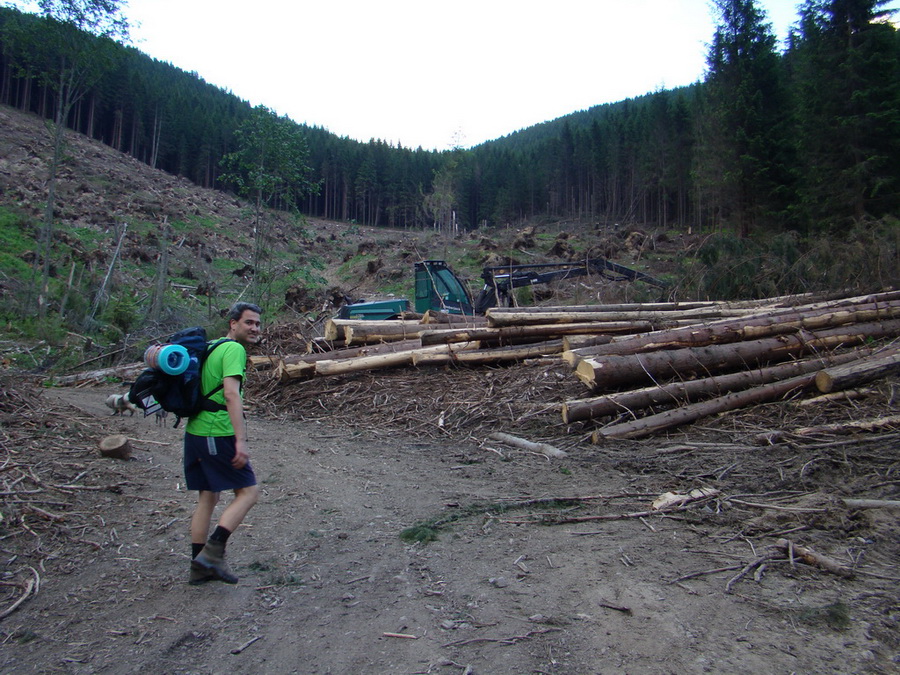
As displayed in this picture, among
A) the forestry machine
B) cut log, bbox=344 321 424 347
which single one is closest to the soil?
cut log, bbox=344 321 424 347

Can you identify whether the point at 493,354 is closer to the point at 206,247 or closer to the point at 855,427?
the point at 855,427

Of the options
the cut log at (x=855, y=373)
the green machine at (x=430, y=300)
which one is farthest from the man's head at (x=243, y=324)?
the green machine at (x=430, y=300)

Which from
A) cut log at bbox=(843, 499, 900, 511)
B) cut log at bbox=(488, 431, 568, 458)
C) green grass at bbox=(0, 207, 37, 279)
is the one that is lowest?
cut log at bbox=(488, 431, 568, 458)

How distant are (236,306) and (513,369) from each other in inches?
227

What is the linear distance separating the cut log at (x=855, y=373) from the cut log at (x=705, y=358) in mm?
883

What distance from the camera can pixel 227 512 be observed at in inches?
133

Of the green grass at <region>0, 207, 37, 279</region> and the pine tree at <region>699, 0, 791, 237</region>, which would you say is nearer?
the green grass at <region>0, 207, 37, 279</region>

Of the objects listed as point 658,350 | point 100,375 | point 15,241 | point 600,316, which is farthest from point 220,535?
point 15,241

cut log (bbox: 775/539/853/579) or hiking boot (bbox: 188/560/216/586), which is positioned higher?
cut log (bbox: 775/539/853/579)

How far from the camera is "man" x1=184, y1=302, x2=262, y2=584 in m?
3.31

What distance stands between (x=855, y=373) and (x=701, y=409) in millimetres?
1811

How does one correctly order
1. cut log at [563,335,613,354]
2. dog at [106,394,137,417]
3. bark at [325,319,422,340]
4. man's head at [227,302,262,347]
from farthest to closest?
bark at [325,319,422,340], cut log at [563,335,613,354], dog at [106,394,137,417], man's head at [227,302,262,347]

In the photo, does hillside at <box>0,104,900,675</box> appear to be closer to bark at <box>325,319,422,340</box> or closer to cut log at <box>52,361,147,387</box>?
bark at <box>325,319,422,340</box>

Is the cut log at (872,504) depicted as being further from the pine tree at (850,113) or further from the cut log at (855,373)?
the pine tree at (850,113)
